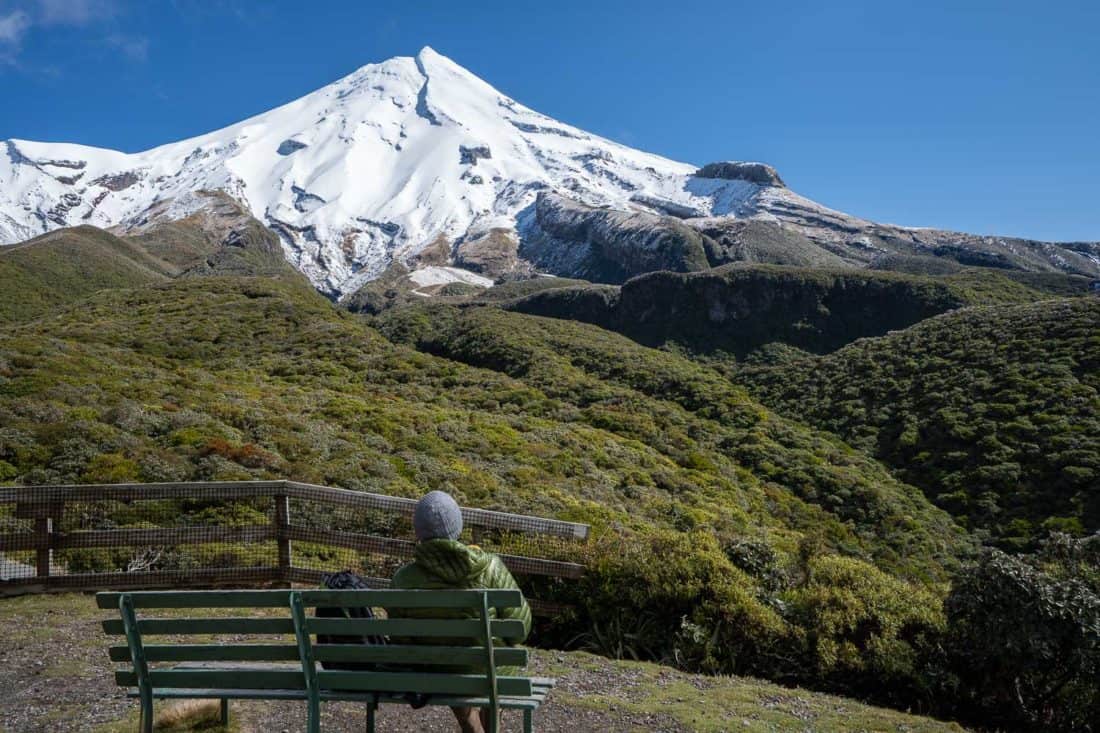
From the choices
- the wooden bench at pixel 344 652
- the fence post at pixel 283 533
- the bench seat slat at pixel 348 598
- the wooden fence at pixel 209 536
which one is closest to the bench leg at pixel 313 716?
the wooden bench at pixel 344 652

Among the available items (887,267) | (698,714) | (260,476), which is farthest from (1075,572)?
(887,267)

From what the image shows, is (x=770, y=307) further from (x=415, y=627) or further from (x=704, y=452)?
(x=415, y=627)

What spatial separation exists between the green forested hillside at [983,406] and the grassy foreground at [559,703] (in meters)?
22.7

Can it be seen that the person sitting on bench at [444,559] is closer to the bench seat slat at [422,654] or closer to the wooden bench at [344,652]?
the wooden bench at [344,652]

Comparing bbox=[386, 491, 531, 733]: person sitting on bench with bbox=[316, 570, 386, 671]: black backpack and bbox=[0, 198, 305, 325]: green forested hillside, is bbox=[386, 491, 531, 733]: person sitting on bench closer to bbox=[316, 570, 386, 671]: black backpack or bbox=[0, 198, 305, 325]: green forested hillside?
bbox=[316, 570, 386, 671]: black backpack

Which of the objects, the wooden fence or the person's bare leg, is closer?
the person's bare leg

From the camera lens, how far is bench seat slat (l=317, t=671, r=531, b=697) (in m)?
3.23

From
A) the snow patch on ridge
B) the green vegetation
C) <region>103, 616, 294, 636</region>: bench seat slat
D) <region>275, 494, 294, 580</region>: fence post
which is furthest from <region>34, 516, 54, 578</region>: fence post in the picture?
the snow patch on ridge

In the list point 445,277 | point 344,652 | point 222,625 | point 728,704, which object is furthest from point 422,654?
point 445,277

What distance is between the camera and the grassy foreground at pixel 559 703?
4.57 meters

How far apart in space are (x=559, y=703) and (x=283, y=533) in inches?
143

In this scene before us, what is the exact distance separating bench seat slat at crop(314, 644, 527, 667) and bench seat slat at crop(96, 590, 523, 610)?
0.61ft

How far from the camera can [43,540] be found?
719 centimetres

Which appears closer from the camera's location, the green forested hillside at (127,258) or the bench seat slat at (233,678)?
the bench seat slat at (233,678)
